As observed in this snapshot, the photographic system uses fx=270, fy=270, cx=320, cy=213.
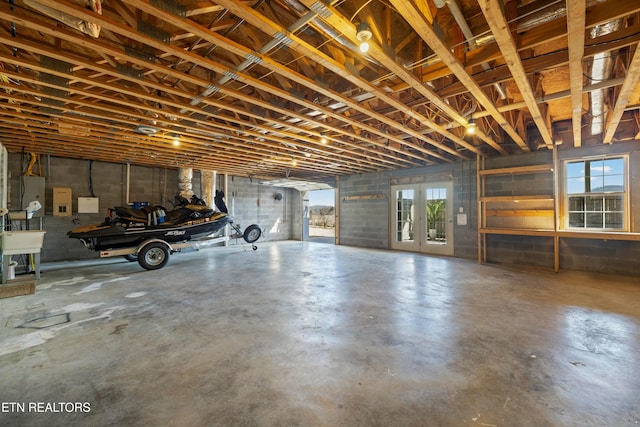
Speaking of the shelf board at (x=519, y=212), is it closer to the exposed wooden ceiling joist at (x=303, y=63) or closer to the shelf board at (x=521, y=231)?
the shelf board at (x=521, y=231)

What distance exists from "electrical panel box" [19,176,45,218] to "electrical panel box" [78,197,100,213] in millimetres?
615

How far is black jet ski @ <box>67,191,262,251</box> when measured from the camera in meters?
4.93

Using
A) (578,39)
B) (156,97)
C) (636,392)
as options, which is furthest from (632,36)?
(156,97)

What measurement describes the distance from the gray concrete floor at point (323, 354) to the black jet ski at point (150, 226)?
3.68 ft

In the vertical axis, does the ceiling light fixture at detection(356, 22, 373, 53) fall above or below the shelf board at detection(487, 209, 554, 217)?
above

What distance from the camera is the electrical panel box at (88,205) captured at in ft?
20.5

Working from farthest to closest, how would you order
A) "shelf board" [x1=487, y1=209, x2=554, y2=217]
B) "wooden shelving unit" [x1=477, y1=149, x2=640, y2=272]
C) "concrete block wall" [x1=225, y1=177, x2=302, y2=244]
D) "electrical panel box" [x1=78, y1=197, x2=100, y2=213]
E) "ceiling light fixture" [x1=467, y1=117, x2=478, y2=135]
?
"concrete block wall" [x1=225, y1=177, x2=302, y2=244] < "electrical panel box" [x1=78, y1=197, x2=100, y2=213] < "shelf board" [x1=487, y1=209, x2=554, y2=217] < "wooden shelving unit" [x1=477, y1=149, x2=640, y2=272] < "ceiling light fixture" [x1=467, y1=117, x2=478, y2=135]

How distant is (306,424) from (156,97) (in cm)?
333

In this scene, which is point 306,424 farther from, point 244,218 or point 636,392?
point 244,218

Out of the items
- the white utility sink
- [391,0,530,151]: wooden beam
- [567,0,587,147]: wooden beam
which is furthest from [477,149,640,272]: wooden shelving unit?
the white utility sink

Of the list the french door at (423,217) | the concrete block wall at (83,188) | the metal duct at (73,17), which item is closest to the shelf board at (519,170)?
the french door at (423,217)

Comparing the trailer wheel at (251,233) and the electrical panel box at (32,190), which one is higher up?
the electrical panel box at (32,190)

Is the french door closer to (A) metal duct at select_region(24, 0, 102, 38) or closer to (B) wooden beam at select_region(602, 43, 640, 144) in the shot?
(B) wooden beam at select_region(602, 43, 640, 144)

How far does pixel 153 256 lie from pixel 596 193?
8.40m
